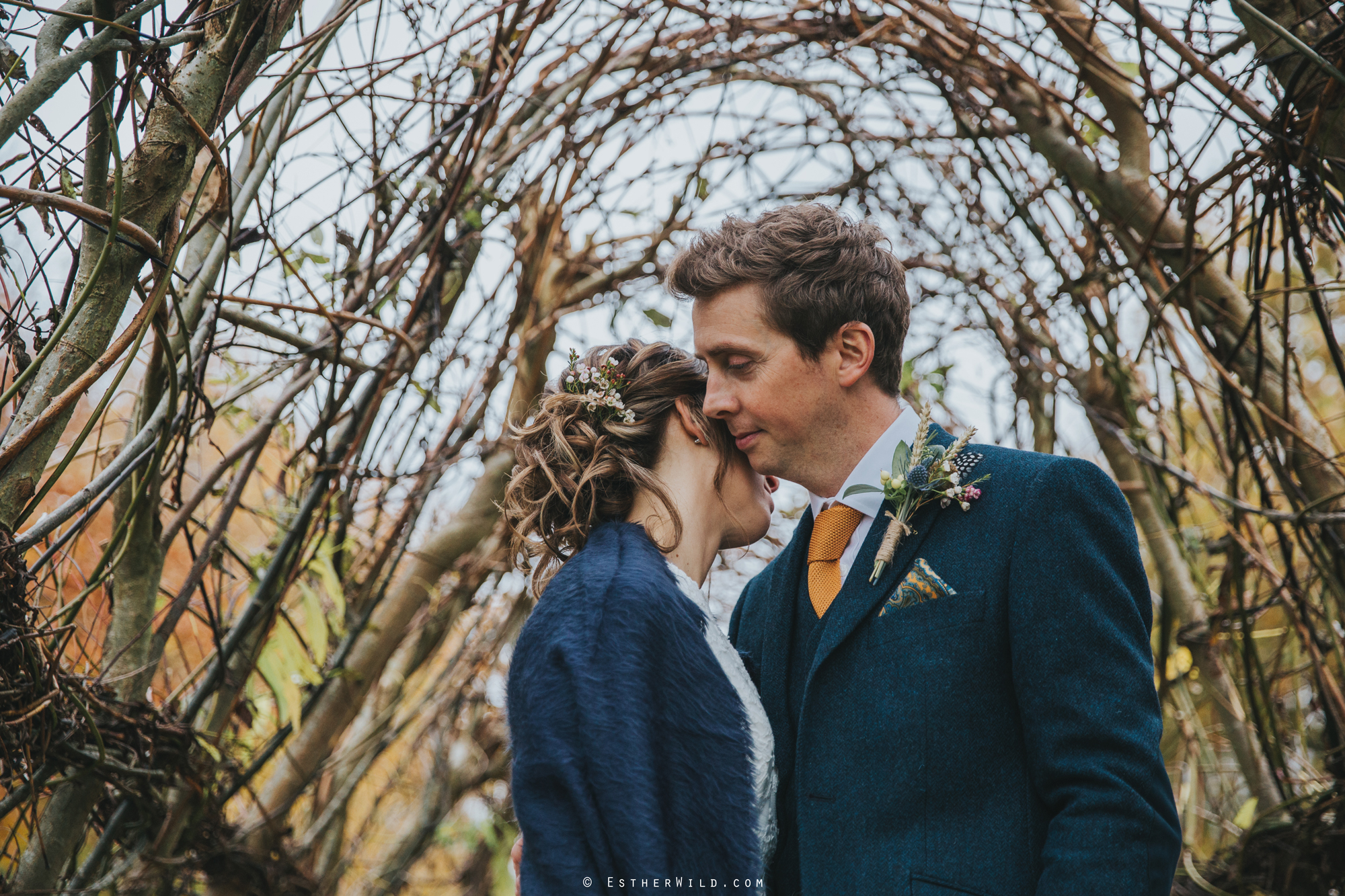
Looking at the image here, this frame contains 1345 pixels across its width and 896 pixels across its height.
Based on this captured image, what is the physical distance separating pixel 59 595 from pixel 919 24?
2253 mm

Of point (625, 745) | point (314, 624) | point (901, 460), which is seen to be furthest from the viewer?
point (314, 624)

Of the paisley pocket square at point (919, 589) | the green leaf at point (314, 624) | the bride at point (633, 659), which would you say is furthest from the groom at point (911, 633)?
the green leaf at point (314, 624)

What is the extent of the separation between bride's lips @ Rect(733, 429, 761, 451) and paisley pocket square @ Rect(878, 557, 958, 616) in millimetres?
374

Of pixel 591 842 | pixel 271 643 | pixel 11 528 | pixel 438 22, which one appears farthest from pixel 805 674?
pixel 438 22

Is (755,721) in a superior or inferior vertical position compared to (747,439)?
inferior

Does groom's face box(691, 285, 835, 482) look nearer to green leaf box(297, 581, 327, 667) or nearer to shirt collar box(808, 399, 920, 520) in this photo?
shirt collar box(808, 399, 920, 520)

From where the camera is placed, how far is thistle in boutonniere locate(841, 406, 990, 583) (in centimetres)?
159

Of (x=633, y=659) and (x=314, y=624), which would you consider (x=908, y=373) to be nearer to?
(x=633, y=659)

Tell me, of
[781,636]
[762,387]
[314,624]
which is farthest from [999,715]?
[314,624]

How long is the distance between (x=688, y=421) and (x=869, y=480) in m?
0.37

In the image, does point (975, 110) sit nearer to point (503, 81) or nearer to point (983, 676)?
point (503, 81)

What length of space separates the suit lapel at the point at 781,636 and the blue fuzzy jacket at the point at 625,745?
20 cm

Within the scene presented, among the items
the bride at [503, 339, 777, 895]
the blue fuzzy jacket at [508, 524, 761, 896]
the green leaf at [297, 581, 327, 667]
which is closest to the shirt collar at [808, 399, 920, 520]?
the bride at [503, 339, 777, 895]

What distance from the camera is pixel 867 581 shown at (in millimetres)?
1606
